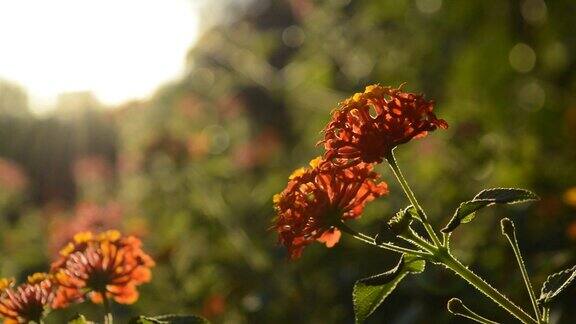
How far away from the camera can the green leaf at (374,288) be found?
1343mm

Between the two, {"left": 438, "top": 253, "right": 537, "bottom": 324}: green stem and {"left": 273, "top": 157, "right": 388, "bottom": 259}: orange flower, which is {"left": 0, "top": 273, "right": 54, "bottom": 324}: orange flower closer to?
{"left": 273, "top": 157, "right": 388, "bottom": 259}: orange flower

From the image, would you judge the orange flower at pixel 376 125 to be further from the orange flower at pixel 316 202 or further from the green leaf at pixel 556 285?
the green leaf at pixel 556 285

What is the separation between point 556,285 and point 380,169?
3.06 metres

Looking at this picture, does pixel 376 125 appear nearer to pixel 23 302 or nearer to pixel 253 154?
pixel 23 302

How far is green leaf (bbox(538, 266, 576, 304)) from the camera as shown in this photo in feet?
4.22

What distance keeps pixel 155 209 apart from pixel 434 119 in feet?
14.2

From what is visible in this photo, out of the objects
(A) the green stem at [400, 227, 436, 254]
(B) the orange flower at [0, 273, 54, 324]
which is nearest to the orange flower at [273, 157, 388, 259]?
(A) the green stem at [400, 227, 436, 254]

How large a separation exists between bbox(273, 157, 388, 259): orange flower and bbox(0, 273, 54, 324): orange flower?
49 centimetres

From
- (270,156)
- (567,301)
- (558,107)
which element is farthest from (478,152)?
(270,156)

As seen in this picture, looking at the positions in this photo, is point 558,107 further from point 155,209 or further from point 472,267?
A: point 155,209

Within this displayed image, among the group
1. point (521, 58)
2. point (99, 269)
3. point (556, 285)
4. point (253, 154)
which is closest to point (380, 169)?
point (521, 58)

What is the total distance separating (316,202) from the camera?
1.43 metres

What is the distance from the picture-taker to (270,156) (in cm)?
664

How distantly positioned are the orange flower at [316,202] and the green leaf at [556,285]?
364mm
